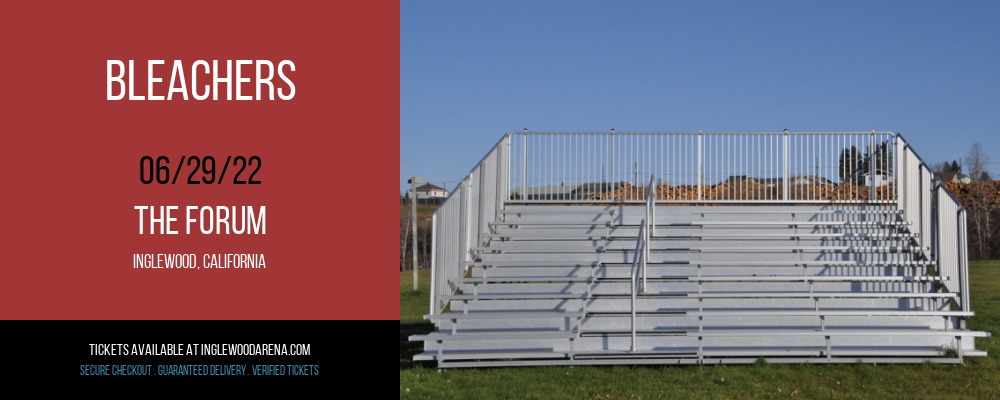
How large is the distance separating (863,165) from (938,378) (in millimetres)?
6425

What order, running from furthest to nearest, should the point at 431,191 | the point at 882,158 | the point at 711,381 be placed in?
the point at 431,191 < the point at 882,158 < the point at 711,381

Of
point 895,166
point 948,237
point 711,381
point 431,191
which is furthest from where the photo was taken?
point 431,191

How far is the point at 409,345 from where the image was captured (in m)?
11.5

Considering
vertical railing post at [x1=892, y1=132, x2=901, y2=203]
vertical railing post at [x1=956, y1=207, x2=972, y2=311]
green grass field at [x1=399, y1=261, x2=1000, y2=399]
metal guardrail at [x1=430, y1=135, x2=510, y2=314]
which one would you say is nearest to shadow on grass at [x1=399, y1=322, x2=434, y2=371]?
green grass field at [x1=399, y1=261, x2=1000, y2=399]

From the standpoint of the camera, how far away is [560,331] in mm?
9586

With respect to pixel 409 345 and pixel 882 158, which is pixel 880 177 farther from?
pixel 409 345

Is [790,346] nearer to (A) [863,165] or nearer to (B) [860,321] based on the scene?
(B) [860,321]

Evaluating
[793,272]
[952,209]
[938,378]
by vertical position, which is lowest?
[938,378]

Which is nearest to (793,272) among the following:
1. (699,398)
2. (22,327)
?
(699,398)

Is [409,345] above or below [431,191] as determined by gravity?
below

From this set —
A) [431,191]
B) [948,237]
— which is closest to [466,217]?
[948,237]

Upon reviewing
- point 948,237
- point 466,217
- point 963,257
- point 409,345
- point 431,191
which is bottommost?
point 409,345

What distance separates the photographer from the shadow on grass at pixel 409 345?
9.68m

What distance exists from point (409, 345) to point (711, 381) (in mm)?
4450
